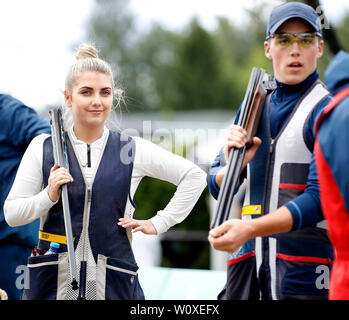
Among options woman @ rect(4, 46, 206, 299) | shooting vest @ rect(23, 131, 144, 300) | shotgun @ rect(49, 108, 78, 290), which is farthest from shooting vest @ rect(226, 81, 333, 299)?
shotgun @ rect(49, 108, 78, 290)

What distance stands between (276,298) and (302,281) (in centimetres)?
12

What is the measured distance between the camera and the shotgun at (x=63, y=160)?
2.05 meters

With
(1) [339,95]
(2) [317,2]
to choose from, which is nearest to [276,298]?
(1) [339,95]

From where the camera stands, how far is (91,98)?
7.28 ft

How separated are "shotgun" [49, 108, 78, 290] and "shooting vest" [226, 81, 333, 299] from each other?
Result: 27.9 inches

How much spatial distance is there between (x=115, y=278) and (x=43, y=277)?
31 centimetres

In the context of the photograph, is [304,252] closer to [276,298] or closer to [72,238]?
[276,298]

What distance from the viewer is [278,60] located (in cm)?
202

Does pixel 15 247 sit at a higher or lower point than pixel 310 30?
lower

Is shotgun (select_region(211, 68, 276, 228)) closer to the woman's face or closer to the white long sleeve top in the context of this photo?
the white long sleeve top

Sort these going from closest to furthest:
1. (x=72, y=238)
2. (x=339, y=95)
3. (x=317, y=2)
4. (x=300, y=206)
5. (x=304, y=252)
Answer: (x=339, y=95)
(x=300, y=206)
(x=304, y=252)
(x=72, y=238)
(x=317, y=2)

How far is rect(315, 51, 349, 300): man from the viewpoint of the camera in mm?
1414

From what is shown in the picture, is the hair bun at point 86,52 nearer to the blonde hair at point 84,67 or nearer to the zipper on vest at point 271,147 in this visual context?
the blonde hair at point 84,67

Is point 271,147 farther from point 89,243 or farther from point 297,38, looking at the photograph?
point 89,243
